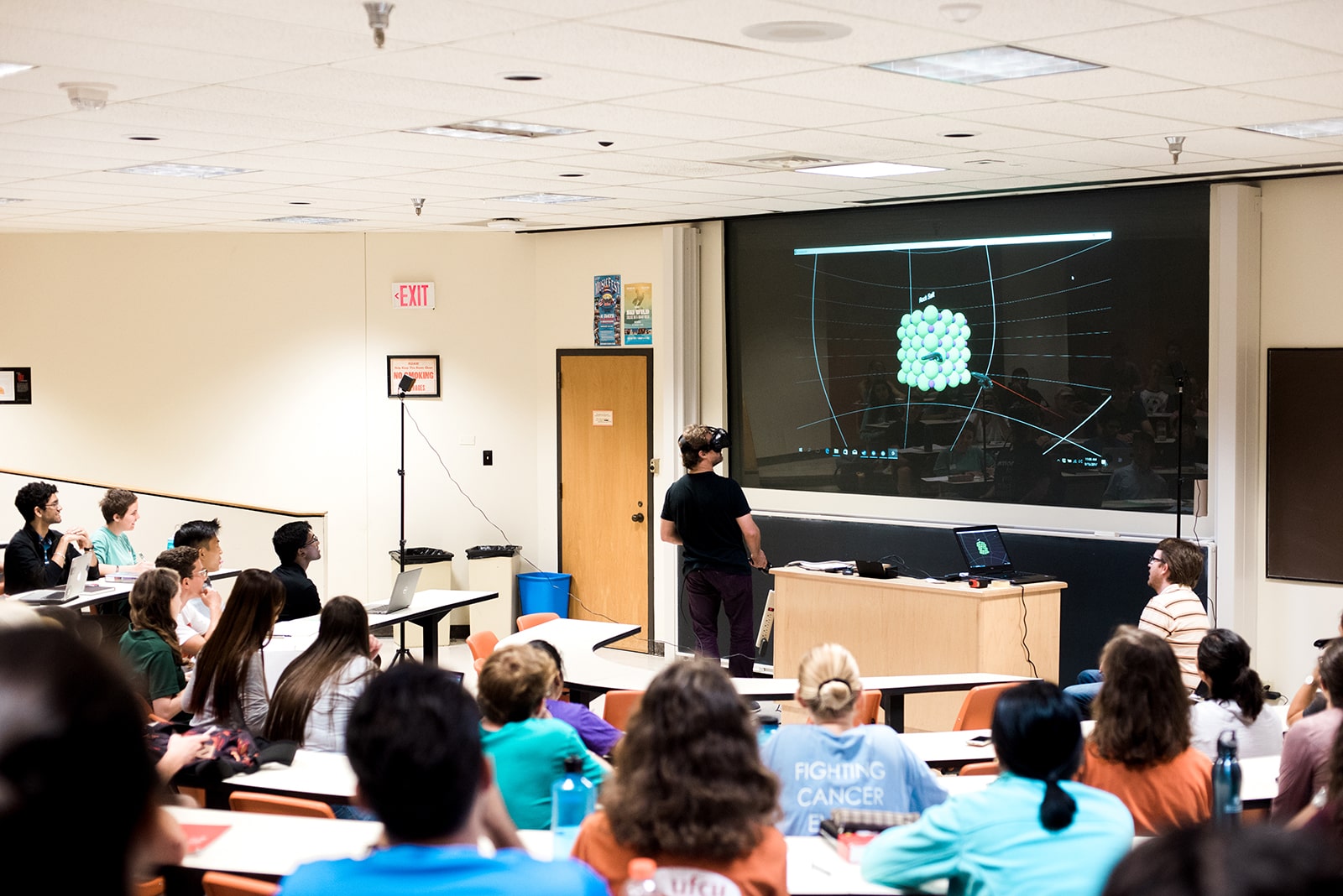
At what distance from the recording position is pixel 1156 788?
3477mm

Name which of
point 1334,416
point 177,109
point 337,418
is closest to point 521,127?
point 177,109

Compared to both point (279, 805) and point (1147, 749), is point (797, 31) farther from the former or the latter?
point (279, 805)

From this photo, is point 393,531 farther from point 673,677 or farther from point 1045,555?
point 673,677

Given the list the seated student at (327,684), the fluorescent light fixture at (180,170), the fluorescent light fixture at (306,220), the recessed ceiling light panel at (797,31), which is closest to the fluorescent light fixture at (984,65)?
the recessed ceiling light panel at (797,31)

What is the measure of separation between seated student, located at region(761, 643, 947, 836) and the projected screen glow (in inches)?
184

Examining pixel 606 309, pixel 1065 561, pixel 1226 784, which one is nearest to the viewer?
pixel 1226 784

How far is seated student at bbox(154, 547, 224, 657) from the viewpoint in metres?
5.86

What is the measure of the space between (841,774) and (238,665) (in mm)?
2421

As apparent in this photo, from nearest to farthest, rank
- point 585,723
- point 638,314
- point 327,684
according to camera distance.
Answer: point 585,723 < point 327,684 < point 638,314

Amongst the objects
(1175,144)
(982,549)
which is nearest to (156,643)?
(982,549)

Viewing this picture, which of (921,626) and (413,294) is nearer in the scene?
(921,626)

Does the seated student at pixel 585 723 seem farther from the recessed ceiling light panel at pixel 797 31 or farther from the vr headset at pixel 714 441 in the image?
the vr headset at pixel 714 441

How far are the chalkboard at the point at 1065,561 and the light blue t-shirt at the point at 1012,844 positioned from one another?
431cm

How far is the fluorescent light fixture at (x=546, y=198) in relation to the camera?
27.2 feet
